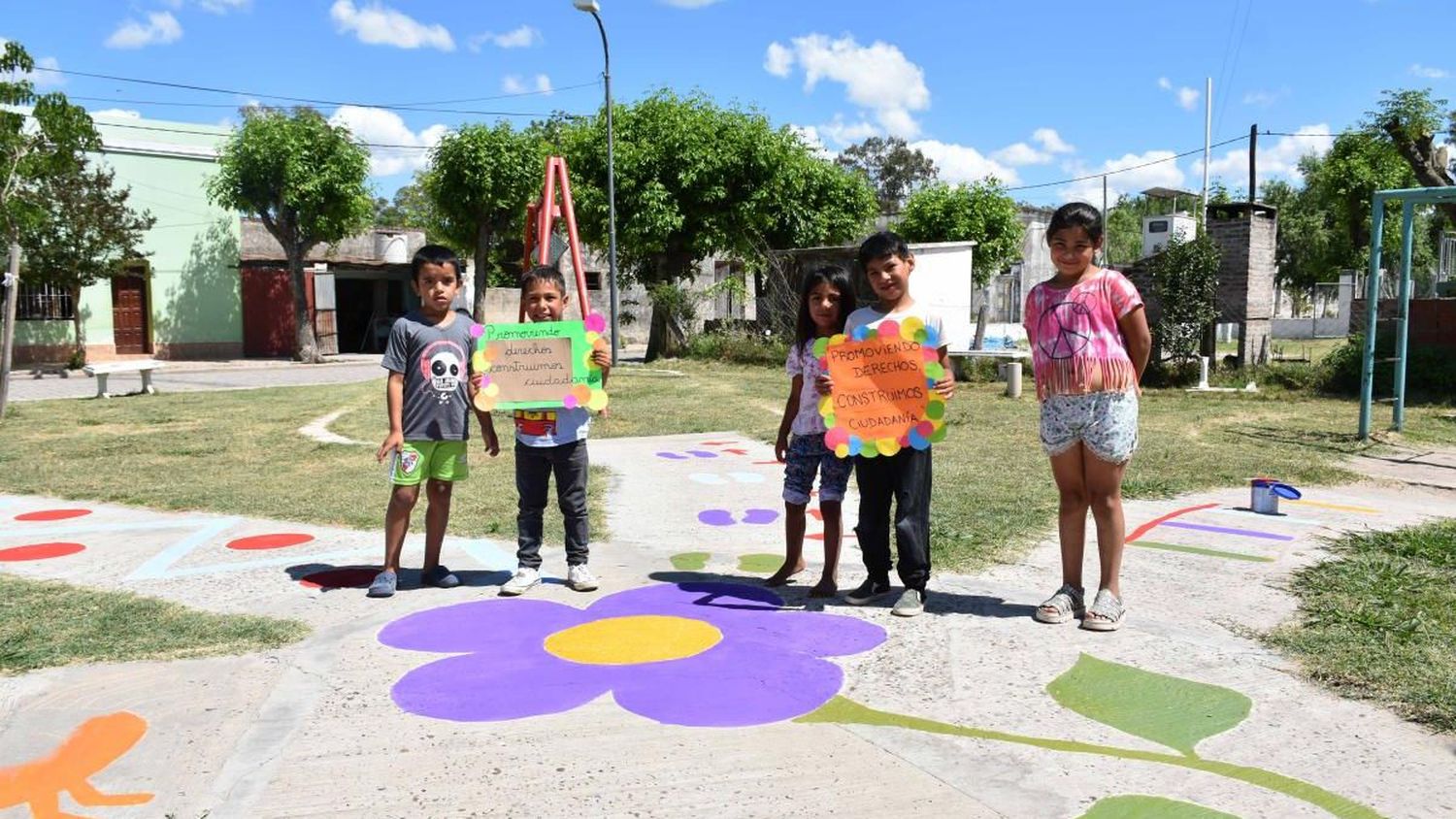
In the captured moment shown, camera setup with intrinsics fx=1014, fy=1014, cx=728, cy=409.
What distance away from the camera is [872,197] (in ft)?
94.2

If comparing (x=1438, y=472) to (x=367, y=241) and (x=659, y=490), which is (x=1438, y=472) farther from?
(x=367, y=241)

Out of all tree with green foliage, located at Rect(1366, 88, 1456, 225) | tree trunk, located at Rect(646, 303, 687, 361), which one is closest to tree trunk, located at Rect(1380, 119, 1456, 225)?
tree with green foliage, located at Rect(1366, 88, 1456, 225)

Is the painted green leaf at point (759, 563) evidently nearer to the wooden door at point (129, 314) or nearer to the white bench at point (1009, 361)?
the white bench at point (1009, 361)

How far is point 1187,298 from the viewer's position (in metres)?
16.1

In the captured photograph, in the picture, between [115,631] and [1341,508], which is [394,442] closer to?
[115,631]

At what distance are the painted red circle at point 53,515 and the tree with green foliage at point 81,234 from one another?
1889cm

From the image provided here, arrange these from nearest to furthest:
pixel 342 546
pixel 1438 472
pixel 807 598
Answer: pixel 807 598 → pixel 342 546 → pixel 1438 472

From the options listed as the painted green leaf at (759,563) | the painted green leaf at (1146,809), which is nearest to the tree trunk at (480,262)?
the painted green leaf at (759,563)

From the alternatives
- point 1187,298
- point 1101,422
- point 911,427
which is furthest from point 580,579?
point 1187,298

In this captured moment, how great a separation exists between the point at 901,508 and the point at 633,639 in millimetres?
1293

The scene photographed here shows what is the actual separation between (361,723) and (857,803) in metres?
1.65

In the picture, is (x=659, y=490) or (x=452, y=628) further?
(x=659, y=490)

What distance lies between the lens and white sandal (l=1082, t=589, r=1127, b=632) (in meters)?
4.17

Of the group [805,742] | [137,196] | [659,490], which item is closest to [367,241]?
[137,196]
